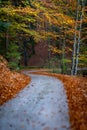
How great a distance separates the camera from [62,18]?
2286cm

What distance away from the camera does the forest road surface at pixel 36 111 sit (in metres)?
7.14

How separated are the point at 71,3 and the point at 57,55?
68.7 ft

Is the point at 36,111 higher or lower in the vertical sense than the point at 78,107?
lower

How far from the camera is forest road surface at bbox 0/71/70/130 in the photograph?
7.14 metres

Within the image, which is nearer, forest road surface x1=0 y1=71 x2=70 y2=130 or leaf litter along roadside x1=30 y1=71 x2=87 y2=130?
leaf litter along roadside x1=30 y1=71 x2=87 y2=130

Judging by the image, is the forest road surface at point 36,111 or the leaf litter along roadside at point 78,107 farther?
the forest road surface at point 36,111

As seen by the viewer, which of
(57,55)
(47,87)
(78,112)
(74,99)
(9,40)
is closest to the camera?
(78,112)

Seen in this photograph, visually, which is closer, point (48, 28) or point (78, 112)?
point (78, 112)

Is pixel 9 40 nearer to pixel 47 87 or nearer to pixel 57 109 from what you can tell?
pixel 47 87

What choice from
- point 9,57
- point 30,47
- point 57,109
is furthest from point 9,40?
point 30,47

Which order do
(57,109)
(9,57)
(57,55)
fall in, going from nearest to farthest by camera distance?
(57,109)
(9,57)
(57,55)

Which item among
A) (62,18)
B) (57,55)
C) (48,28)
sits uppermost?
(62,18)

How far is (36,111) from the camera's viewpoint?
8.47 m

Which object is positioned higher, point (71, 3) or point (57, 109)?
point (71, 3)
